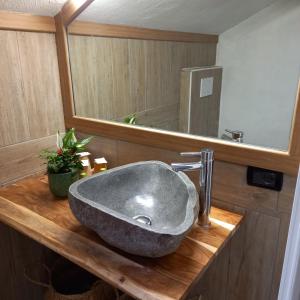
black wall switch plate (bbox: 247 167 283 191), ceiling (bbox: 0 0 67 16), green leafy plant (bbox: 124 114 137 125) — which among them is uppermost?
ceiling (bbox: 0 0 67 16)

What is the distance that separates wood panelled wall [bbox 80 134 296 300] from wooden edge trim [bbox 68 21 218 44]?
0.58 m

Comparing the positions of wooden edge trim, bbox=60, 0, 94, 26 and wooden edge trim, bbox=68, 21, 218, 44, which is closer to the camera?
wooden edge trim, bbox=60, 0, 94, 26

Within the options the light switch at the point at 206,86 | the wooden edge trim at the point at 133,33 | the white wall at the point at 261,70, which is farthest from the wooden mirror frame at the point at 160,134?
the light switch at the point at 206,86

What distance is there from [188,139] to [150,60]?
57 cm

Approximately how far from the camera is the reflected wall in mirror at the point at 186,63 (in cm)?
131

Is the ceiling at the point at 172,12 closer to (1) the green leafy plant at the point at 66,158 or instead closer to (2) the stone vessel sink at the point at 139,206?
(1) the green leafy plant at the point at 66,158

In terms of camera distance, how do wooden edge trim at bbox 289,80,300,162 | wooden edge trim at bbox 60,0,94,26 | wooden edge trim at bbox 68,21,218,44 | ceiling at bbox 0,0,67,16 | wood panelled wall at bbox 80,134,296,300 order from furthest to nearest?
wooden edge trim at bbox 68,21,218,44 < wooden edge trim at bbox 60,0,94,26 < ceiling at bbox 0,0,67,16 < wood panelled wall at bbox 80,134,296,300 < wooden edge trim at bbox 289,80,300,162

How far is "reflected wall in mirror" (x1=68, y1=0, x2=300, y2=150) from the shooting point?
1306mm

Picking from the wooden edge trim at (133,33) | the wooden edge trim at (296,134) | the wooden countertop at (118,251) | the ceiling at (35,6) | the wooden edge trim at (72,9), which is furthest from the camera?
the wooden edge trim at (133,33)

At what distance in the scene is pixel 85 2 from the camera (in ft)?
4.19

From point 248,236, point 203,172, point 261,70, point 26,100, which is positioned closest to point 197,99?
point 261,70

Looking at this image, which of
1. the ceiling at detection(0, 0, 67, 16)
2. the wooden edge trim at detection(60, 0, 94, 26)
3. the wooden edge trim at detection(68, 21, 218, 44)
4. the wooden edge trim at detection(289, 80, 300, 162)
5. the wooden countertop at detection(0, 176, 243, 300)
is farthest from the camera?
the wooden edge trim at detection(68, 21, 218, 44)

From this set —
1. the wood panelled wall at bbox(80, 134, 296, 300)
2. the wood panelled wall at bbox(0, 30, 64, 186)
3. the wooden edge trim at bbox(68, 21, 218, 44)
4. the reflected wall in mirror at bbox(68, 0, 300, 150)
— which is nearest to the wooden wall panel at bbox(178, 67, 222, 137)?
the reflected wall in mirror at bbox(68, 0, 300, 150)

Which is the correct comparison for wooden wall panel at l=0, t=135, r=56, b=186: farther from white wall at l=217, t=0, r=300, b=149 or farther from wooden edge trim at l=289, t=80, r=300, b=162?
wooden edge trim at l=289, t=80, r=300, b=162
